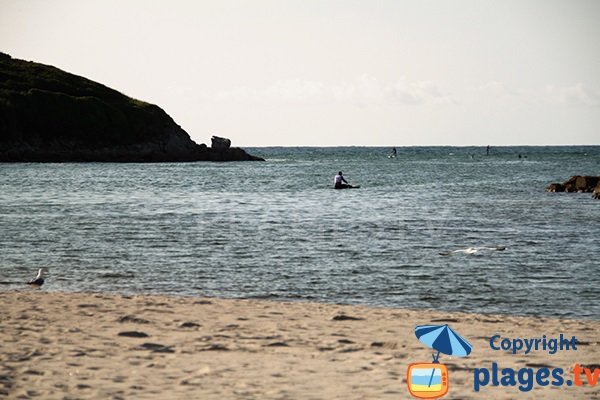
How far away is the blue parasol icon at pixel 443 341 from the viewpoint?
41.6 ft

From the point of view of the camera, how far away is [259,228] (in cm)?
3806

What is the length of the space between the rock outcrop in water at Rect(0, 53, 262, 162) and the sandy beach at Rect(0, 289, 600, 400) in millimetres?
120157

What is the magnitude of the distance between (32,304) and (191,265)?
8.61 metres

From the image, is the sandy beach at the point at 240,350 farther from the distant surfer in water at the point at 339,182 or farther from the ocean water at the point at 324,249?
the distant surfer in water at the point at 339,182

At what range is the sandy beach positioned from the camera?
1115cm

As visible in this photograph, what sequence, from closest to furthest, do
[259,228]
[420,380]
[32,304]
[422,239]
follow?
[420,380]
[32,304]
[422,239]
[259,228]

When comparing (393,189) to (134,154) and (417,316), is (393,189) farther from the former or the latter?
(134,154)

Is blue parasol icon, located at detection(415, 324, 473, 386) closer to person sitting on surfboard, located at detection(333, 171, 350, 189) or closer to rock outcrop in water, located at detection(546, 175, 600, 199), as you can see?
rock outcrop in water, located at detection(546, 175, 600, 199)

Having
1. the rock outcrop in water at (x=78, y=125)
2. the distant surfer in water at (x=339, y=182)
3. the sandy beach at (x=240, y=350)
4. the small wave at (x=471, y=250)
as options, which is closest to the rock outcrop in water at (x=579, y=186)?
the distant surfer in water at (x=339, y=182)


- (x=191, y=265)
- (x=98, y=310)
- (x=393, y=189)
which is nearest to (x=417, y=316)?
(x=98, y=310)

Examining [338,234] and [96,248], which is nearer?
[96,248]

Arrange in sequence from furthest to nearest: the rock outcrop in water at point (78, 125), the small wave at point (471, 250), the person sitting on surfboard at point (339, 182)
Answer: the rock outcrop in water at point (78, 125) < the person sitting on surfboard at point (339, 182) < the small wave at point (471, 250)

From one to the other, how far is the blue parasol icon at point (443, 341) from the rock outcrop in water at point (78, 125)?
125332mm

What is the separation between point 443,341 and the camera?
12.7m
